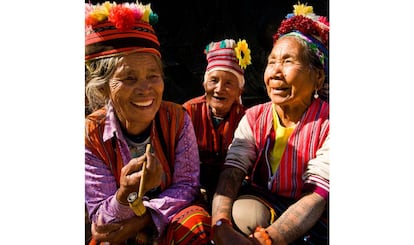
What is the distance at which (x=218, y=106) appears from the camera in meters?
3.12

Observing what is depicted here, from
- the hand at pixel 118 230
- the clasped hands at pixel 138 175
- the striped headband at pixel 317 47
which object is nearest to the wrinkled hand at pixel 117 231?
the hand at pixel 118 230

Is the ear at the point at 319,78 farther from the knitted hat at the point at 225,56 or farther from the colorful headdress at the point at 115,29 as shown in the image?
the colorful headdress at the point at 115,29

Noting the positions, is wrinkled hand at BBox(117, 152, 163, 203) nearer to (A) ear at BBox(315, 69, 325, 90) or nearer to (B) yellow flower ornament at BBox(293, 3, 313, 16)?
(A) ear at BBox(315, 69, 325, 90)

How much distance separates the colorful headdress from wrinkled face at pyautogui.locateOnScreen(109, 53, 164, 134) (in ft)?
0.21

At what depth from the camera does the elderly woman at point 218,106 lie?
305 cm

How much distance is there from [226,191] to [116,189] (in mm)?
556

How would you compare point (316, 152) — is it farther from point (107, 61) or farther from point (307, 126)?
point (107, 61)

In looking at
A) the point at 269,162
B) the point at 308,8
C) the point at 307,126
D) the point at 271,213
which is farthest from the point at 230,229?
the point at 308,8

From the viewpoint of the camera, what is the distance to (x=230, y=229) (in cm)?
255

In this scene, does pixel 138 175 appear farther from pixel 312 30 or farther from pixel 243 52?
pixel 312 30

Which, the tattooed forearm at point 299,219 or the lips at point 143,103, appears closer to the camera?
the tattooed forearm at point 299,219

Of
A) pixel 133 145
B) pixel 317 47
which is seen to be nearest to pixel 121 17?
pixel 133 145

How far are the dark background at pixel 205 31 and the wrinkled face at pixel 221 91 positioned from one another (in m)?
0.12

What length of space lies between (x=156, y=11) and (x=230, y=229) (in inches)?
49.1
